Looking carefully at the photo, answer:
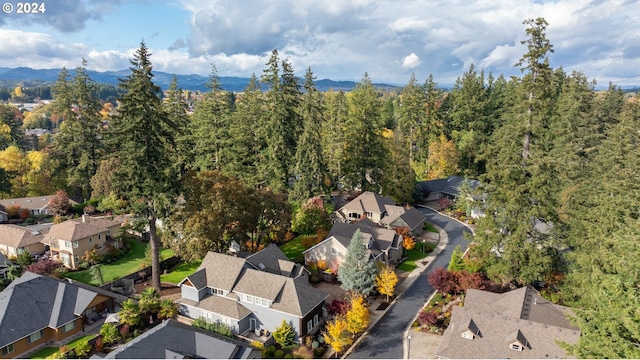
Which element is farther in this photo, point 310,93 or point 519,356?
point 310,93

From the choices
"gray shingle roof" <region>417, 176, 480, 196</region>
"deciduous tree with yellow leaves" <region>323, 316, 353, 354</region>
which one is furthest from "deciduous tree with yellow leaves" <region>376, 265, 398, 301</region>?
"gray shingle roof" <region>417, 176, 480, 196</region>

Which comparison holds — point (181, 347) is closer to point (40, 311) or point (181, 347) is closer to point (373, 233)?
point (40, 311)

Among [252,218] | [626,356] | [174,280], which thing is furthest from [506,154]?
[174,280]

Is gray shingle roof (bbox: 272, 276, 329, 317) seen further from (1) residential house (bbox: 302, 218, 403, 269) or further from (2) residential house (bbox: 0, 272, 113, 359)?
(2) residential house (bbox: 0, 272, 113, 359)

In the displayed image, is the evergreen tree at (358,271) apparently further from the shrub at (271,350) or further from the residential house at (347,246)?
the shrub at (271,350)

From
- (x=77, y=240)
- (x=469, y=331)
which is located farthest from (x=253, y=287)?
(x=77, y=240)

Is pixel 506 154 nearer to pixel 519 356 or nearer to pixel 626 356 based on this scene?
pixel 519 356

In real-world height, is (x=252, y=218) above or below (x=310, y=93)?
below
